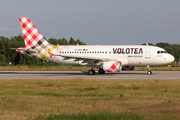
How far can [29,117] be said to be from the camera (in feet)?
28.6

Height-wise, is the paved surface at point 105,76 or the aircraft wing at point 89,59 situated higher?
the aircraft wing at point 89,59

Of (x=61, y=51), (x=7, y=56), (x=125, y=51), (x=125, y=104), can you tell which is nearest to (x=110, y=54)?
(x=125, y=51)

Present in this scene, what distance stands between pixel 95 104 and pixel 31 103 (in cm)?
311

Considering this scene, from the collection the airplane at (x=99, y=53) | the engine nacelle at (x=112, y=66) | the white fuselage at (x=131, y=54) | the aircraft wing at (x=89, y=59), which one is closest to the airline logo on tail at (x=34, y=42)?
the airplane at (x=99, y=53)

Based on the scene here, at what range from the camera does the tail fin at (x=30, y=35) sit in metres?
34.4

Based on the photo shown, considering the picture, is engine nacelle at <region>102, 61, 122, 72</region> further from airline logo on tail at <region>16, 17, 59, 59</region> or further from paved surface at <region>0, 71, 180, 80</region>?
airline logo on tail at <region>16, 17, 59, 59</region>

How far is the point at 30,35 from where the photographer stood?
1359 inches

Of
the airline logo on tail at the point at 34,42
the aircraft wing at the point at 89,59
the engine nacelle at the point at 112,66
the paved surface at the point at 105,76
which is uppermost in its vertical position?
the airline logo on tail at the point at 34,42

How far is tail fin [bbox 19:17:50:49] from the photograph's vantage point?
113 feet

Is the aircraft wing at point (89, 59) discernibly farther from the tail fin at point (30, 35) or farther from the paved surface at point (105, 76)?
the tail fin at point (30, 35)

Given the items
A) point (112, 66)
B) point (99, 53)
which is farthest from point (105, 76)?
point (99, 53)

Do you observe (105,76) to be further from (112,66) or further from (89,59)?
(89,59)

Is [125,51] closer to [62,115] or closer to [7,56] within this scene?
[62,115]

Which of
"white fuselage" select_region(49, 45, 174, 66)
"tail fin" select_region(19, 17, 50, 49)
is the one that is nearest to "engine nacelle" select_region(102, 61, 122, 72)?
"white fuselage" select_region(49, 45, 174, 66)
